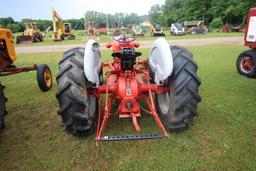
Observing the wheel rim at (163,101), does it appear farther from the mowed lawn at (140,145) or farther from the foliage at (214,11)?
the foliage at (214,11)

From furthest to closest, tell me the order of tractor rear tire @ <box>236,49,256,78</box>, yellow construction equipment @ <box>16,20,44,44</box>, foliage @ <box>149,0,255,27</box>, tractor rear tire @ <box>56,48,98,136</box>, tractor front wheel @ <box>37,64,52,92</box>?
foliage @ <box>149,0,255,27</box> → yellow construction equipment @ <box>16,20,44,44</box> → tractor rear tire @ <box>236,49,256,78</box> → tractor front wheel @ <box>37,64,52,92</box> → tractor rear tire @ <box>56,48,98,136</box>

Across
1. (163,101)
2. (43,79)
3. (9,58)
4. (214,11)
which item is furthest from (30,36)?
(214,11)

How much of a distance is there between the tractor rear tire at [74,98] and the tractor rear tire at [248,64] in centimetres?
466

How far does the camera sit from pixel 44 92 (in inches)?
209

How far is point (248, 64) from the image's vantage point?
6148 mm

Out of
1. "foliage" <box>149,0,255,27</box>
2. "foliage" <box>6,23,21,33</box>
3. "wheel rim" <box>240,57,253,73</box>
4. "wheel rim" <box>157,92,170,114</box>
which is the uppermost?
"foliage" <box>149,0,255,27</box>

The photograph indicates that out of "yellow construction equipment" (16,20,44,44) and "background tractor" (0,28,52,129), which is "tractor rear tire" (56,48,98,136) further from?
Result: "yellow construction equipment" (16,20,44,44)

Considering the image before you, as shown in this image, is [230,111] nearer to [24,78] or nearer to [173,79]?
[173,79]

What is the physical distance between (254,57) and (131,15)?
11.3 feet

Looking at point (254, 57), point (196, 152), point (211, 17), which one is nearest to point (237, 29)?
point (211, 17)

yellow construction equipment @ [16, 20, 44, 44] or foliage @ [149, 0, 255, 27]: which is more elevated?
foliage @ [149, 0, 255, 27]

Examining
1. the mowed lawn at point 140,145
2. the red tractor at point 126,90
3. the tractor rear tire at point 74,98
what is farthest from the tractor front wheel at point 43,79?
the tractor rear tire at point 74,98

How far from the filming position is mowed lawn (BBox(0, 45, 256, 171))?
8.38ft

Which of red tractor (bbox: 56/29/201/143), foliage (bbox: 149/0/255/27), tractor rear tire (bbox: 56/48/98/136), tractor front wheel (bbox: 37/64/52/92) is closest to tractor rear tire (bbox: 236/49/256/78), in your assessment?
red tractor (bbox: 56/29/201/143)
